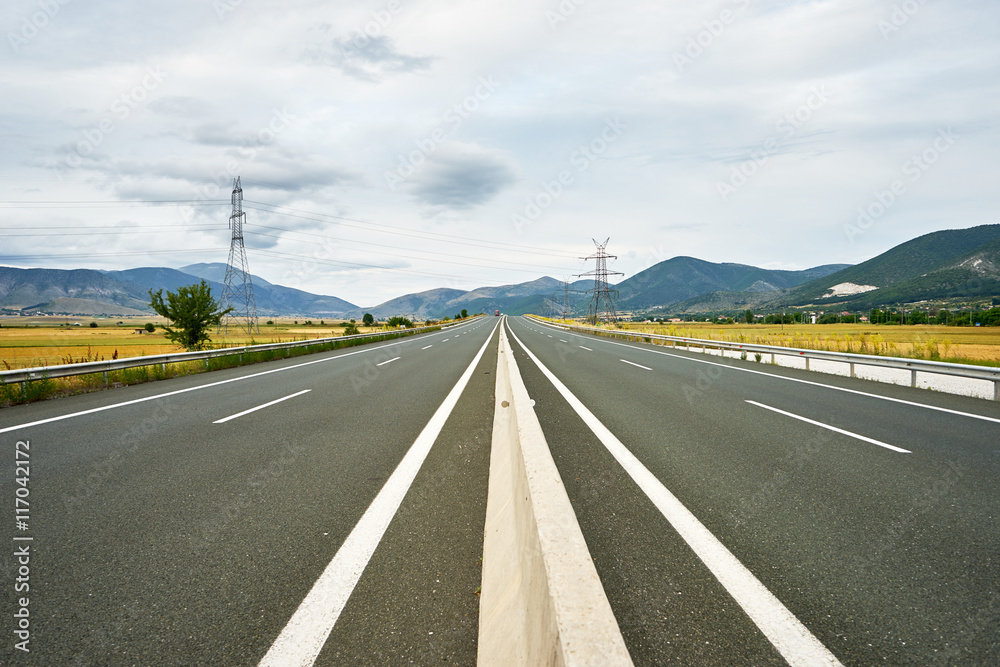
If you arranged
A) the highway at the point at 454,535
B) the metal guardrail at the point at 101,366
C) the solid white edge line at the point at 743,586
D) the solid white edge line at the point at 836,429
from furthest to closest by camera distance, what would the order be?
the metal guardrail at the point at 101,366 → the solid white edge line at the point at 836,429 → the highway at the point at 454,535 → the solid white edge line at the point at 743,586

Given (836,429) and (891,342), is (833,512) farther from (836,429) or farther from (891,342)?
(891,342)

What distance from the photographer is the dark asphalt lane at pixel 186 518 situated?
2.48 meters

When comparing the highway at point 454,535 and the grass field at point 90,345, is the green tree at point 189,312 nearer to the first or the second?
the grass field at point 90,345

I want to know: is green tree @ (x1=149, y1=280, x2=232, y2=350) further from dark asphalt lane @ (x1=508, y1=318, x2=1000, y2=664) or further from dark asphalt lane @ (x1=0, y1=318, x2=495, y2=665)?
dark asphalt lane @ (x1=508, y1=318, x2=1000, y2=664)

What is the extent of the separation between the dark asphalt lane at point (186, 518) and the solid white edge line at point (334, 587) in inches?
3.0

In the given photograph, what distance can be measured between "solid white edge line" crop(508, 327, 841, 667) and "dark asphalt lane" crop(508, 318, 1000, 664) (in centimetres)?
7

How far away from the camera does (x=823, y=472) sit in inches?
200

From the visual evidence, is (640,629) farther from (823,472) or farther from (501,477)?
(823,472)

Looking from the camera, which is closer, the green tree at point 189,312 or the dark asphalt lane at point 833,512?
the dark asphalt lane at point 833,512

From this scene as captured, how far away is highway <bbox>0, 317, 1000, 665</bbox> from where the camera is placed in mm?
2398

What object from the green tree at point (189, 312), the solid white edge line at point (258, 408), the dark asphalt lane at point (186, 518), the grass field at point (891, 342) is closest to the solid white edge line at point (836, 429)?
the dark asphalt lane at point (186, 518)

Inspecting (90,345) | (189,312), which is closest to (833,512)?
(189,312)

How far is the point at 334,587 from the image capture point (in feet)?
9.37

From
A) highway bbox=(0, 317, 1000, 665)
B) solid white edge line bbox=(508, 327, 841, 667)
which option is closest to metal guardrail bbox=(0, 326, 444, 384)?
highway bbox=(0, 317, 1000, 665)
